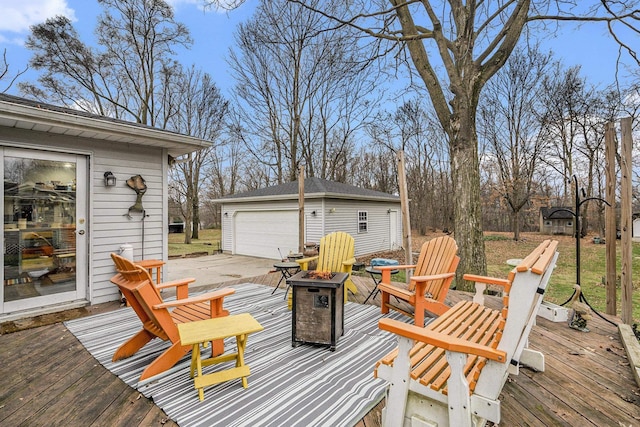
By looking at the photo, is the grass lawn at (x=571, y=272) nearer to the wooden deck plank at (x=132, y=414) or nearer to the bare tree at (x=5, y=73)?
the wooden deck plank at (x=132, y=414)

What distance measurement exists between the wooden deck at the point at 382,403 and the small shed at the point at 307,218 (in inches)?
294

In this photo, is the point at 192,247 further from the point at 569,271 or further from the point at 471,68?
the point at 569,271

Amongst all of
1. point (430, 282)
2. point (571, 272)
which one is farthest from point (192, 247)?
point (571, 272)

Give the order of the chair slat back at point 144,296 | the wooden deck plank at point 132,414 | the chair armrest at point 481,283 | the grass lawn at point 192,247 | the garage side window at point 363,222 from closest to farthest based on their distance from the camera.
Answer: the wooden deck plank at point 132,414
the chair slat back at point 144,296
the chair armrest at point 481,283
the garage side window at point 363,222
the grass lawn at point 192,247

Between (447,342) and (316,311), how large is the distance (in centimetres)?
162

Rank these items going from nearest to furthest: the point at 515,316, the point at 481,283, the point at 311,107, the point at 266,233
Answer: the point at 515,316 → the point at 481,283 → the point at 266,233 → the point at 311,107

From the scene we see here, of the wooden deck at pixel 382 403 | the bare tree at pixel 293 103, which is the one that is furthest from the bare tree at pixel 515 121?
the wooden deck at pixel 382 403

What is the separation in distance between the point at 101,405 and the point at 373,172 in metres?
18.9

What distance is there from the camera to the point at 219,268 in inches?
358

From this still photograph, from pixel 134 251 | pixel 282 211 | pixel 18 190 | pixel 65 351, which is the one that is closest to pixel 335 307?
pixel 65 351

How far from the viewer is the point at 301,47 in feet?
45.4

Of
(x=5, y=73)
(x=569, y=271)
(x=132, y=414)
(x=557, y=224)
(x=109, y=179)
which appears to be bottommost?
(x=569, y=271)

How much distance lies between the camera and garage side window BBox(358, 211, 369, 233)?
11.4 meters

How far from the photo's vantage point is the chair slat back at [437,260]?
3.40 m
